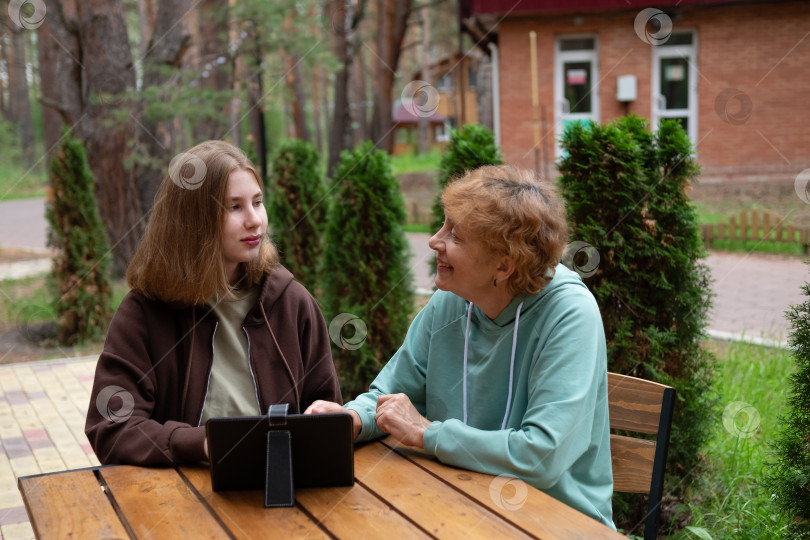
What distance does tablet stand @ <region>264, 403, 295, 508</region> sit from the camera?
1838 millimetres

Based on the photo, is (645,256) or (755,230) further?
(755,230)

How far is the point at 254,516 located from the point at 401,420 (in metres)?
0.50

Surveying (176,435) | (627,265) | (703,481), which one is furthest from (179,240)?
(703,481)

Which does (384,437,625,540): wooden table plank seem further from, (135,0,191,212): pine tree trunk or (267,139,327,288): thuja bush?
(135,0,191,212): pine tree trunk

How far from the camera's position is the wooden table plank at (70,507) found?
177 cm

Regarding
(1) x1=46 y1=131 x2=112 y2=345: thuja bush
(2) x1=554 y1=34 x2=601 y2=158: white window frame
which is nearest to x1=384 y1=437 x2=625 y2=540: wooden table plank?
(1) x1=46 y1=131 x2=112 y2=345: thuja bush

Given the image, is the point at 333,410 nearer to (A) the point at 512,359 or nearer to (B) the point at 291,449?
(B) the point at 291,449

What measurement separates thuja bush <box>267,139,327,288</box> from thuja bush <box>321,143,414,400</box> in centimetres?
100

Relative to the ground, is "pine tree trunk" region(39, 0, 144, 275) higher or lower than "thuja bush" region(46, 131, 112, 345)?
higher

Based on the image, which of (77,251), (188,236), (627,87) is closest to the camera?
(188,236)

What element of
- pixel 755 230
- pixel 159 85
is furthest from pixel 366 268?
pixel 755 230

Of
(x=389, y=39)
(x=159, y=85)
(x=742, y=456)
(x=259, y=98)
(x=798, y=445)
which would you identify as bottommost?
(x=742, y=456)

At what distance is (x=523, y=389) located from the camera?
2172 mm

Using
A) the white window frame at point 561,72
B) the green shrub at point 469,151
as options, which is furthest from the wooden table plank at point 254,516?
the white window frame at point 561,72
